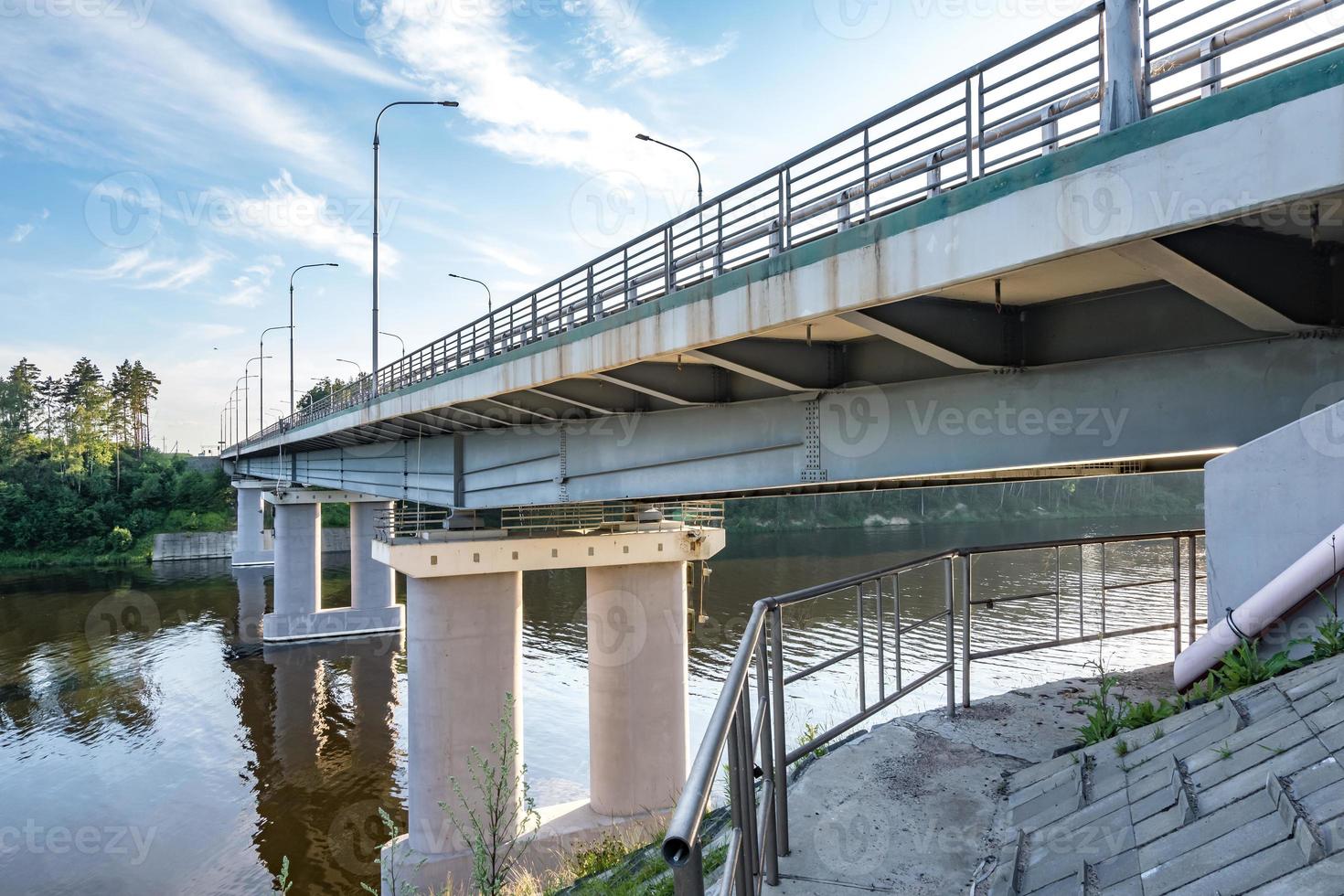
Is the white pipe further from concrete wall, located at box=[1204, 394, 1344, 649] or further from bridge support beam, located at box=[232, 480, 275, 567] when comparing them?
bridge support beam, located at box=[232, 480, 275, 567]

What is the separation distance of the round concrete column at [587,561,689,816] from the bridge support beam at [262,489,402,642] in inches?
854

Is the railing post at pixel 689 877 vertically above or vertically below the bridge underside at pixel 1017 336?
below

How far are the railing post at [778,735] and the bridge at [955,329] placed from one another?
2.96 m

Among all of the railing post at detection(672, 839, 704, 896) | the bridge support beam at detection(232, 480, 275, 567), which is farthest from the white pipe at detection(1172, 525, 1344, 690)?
the bridge support beam at detection(232, 480, 275, 567)

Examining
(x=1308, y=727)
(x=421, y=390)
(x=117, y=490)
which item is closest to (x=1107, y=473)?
(x=1308, y=727)

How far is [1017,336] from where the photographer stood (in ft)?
23.3

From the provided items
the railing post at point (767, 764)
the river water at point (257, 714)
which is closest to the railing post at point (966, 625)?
the railing post at point (767, 764)

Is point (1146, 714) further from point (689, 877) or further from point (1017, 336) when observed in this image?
point (689, 877)

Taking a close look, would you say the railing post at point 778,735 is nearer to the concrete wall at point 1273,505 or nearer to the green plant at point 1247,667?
the green plant at point 1247,667

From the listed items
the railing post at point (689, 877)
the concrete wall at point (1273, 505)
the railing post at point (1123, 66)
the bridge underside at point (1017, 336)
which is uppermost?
the railing post at point (1123, 66)

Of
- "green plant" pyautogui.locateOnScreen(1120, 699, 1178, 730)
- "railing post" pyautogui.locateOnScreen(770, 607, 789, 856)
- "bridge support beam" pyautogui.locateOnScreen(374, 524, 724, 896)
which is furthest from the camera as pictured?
"bridge support beam" pyautogui.locateOnScreen(374, 524, 724, 896)

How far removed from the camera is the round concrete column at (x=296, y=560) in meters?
35.2

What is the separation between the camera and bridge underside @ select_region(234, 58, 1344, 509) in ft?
15.0

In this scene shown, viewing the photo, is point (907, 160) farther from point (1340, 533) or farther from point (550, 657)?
point (550, 657)
